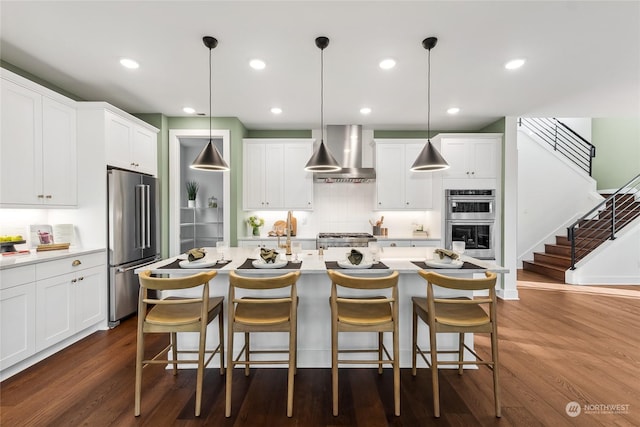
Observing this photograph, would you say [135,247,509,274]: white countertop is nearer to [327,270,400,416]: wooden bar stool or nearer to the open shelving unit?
[327,270,400,416]: wooden bar stool

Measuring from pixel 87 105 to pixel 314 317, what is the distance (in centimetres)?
347

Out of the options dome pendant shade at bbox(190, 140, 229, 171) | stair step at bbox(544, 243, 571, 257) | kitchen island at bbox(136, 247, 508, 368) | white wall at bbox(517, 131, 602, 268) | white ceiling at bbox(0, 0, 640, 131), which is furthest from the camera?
white wall at bbox(517, 131, 602, 268)

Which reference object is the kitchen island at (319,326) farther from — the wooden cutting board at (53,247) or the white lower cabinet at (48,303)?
the wooden cutting board at (53,247)

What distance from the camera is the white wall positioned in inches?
274

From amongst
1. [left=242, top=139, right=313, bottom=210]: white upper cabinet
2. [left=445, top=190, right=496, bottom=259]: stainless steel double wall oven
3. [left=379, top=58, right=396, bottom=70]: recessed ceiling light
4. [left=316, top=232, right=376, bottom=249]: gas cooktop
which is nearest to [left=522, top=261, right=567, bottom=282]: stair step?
[left=445, top=190, right=496, bottom=259]: stainless steel double wall oven

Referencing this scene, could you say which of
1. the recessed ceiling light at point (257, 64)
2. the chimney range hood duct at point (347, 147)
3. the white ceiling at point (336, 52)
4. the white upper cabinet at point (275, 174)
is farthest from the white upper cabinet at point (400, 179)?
the recessed ceiling light at point (257, 64)

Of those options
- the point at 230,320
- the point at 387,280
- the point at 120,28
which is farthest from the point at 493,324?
the point at 120,28

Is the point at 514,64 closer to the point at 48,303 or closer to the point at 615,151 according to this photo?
the point at 48,303

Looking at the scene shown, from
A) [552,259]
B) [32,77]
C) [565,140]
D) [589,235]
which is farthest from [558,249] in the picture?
[32,77]

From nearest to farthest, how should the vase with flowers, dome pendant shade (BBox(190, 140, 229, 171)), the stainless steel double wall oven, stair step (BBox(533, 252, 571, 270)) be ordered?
dome pendant shade (BBox(190, 140, 229, 171)) < the stainless steel double wall oven < the vase with flowers < stair step (BBox(533, 252, 571, 270))

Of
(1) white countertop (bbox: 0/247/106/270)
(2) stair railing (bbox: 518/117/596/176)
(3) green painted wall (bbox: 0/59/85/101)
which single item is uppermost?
(2) stair railing (bbox: 518/117/596/176)

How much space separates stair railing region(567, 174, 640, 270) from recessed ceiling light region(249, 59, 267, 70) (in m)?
6.13

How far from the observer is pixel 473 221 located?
4.66 m

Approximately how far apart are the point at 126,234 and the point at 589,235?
334 inches
